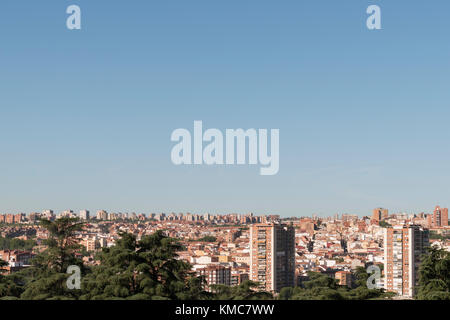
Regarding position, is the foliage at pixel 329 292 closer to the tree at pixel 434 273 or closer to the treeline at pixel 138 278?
the treeline at pixel 138 278

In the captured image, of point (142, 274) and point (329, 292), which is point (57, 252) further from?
point (329, 292)

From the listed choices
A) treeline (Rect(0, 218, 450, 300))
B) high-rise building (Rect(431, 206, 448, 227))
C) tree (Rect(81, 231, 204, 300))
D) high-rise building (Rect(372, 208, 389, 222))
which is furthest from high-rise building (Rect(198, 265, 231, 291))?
high-rise building (Rect(372, 208, 389, 222))

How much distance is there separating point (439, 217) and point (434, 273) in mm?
85141

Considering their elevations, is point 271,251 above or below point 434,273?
below

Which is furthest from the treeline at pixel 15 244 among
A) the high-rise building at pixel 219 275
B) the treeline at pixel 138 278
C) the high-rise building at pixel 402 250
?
the treeline at pixel 138 278

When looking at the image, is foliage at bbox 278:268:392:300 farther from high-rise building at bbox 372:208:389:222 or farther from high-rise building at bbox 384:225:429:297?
high-rise building at bbox 372:208:389:222

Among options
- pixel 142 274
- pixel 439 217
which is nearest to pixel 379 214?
pixel 439 217

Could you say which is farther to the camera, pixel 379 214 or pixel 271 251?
pixel 379 214

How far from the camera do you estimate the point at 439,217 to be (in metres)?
87.2

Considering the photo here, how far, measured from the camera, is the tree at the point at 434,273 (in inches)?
298

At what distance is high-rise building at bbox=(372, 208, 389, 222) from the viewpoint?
96375 mm

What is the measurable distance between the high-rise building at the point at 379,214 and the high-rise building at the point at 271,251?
60.5 m
